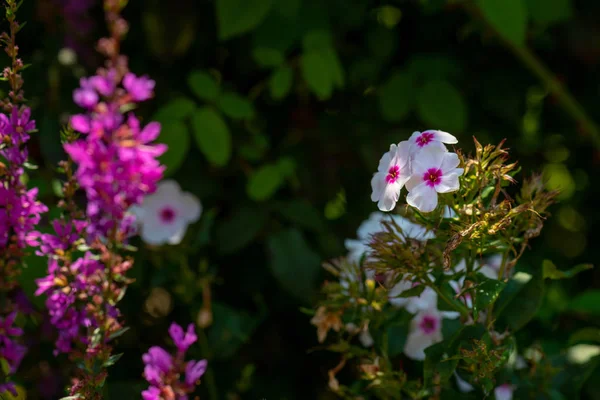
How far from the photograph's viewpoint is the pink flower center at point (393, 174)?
87 cm

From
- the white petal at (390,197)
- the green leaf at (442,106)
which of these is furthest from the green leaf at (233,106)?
the white petal at (390,197)

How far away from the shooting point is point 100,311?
837mm

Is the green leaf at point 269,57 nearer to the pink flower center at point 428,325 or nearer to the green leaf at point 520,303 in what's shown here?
the pink flower center at point 428,325

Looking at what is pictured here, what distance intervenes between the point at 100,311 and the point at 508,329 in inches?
20.5

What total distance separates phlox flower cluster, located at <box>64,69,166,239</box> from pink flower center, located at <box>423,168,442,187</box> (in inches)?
10.8

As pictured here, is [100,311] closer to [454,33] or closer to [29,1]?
[29,1]

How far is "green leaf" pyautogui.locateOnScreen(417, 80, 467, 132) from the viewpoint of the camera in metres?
1.60

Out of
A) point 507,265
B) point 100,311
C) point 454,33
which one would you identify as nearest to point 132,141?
point 100,311

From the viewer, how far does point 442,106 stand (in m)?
1.61

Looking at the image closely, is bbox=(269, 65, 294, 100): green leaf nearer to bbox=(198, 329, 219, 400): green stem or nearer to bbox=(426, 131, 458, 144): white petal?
bbox=(198, 329, 219, 400): green stem

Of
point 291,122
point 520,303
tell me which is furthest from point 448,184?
point 291,122

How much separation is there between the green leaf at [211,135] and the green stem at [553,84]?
0.61 metres

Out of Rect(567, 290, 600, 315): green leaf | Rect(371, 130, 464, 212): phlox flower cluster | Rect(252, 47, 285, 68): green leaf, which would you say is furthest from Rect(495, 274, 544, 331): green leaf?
Rect(252, 47, 285, 68): green leaf

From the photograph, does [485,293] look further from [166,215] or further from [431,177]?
[166,215]
